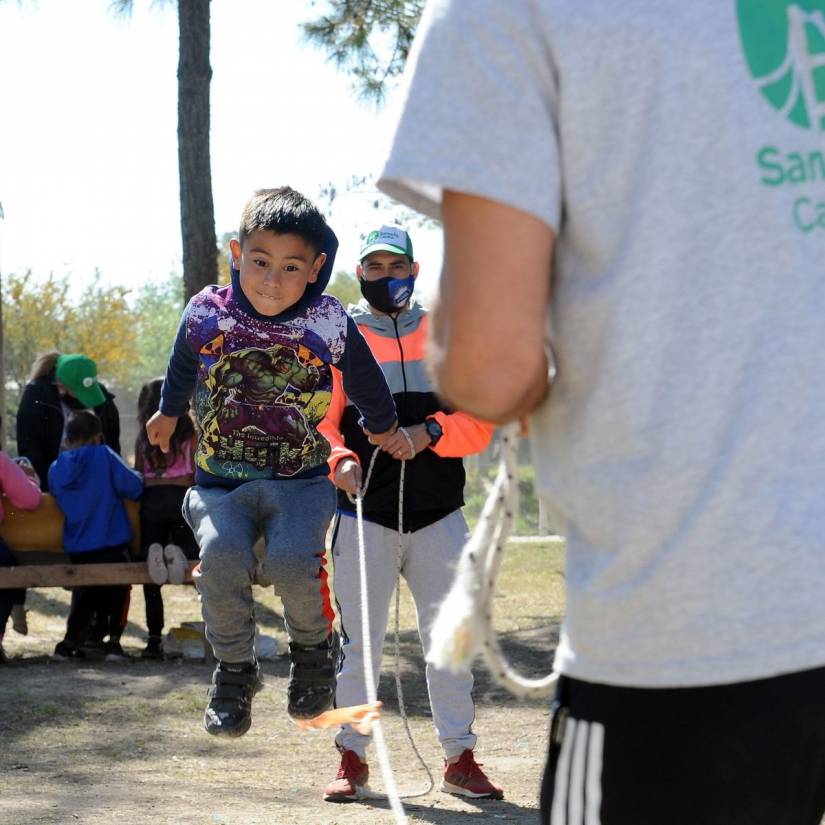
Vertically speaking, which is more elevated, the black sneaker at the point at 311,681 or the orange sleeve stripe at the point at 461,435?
the orange sleeve stripe at the point at 461,435

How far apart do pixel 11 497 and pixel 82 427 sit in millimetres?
654

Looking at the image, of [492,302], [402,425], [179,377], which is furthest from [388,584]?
[492,302]

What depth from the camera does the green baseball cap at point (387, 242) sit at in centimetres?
538

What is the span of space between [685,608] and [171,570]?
7.26m

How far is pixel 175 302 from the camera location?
6072 cm

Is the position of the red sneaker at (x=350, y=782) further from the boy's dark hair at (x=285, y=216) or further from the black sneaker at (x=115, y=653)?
the black sneaker at (x=115, y=653)

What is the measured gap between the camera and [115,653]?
Result: 904 cm

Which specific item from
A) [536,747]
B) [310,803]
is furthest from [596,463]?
[536,747]

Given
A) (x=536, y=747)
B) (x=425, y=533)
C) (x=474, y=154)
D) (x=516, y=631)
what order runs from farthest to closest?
1. (x=516, y=631)
2. (x=536, y=747)
3. (x=425, y=533)
4. (x=474, y=154)

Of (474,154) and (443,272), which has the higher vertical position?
(474,154)

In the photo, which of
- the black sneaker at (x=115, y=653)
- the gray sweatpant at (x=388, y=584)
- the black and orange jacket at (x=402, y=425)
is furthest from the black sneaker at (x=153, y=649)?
the black and orange jacket at (x=402, y=425)

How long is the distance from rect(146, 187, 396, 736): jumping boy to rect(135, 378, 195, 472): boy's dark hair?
15.0 ft

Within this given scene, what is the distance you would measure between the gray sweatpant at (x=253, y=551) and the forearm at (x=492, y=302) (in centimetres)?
258

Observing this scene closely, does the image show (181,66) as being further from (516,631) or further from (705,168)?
(705,168)
